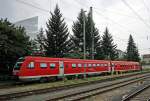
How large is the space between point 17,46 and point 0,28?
3.04 m

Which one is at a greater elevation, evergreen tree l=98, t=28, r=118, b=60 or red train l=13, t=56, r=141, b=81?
evergreen tree l=98, t=28, r=118, b=60

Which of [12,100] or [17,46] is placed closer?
[12,100]

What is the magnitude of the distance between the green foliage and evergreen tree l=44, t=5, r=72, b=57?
48.0 ft

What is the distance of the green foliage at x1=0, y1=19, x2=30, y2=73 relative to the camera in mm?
28014

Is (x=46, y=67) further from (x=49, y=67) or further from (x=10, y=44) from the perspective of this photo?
(x=10, y=44)

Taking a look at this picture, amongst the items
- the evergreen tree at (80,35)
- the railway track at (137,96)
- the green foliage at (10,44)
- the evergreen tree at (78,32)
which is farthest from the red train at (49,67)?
the evergreen tree at (80,35)

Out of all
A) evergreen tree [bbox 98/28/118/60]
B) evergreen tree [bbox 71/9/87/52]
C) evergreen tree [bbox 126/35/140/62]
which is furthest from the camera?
evergreen tree [bbox 126/35/140/62]

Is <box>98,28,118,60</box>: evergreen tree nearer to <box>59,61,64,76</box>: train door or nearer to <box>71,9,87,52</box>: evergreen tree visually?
<box>71,9,87,52</box>: evergreen tree

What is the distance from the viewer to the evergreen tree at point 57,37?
156 ft

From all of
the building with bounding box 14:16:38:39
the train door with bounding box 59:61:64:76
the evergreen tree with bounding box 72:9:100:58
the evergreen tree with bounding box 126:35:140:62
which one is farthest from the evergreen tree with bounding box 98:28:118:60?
the train door with bounding box 59:61:64:76

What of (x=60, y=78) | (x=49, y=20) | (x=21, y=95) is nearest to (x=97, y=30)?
(x=49, y=20)

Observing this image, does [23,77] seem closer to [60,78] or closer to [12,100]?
[60,78]

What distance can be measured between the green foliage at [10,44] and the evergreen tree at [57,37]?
1464cm

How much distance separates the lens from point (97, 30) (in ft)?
218
